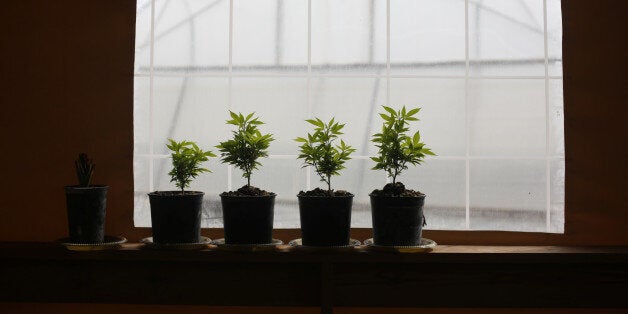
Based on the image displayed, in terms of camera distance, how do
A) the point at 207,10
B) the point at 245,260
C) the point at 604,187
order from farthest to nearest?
the point at 207,10
the point at 604,187
the point at 245,260

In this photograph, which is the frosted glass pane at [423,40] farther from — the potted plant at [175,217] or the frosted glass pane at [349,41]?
the potted plant at [175,217]

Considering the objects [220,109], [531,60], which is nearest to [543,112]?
[531,60]

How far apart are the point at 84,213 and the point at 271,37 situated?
2.90ft

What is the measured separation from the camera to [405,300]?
5.17 feet

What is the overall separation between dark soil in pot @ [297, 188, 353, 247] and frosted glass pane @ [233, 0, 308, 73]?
0.57 metres

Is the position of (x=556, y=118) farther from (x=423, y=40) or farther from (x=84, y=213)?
(x=84, y=213)

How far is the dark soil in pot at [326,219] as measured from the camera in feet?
5.13

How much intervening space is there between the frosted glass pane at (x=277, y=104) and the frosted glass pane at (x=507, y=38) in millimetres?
646

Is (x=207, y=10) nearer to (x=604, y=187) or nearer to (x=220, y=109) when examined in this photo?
(x=220, y=109)

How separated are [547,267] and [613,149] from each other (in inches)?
21.3

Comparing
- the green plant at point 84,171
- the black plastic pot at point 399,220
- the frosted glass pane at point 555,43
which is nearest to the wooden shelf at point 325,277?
the black plastic pot at point 399,220

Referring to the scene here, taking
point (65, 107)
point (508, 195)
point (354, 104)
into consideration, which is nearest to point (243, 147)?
point (354, 104)

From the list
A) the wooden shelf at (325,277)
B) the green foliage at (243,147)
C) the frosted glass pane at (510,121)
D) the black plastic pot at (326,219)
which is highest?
the frosted glass pane at (510,121)

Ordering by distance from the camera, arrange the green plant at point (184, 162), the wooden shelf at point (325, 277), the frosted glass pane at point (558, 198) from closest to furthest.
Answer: the wooden shelf at point (325, 277) < the green plant at point (184, 162) < the frosted glass pane at point (558, 198)
